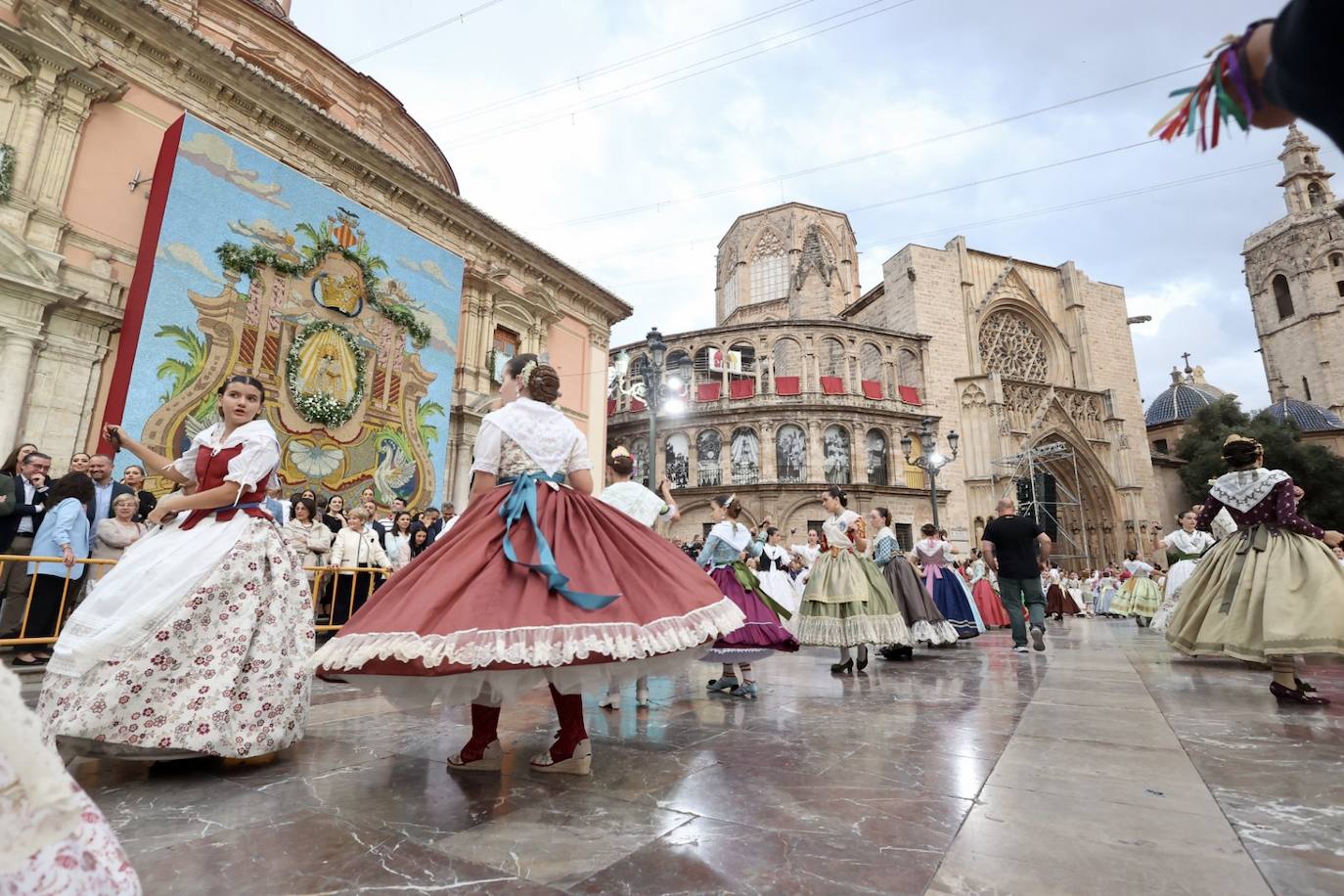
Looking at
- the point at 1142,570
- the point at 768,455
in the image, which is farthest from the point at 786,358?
the point at 1142,570

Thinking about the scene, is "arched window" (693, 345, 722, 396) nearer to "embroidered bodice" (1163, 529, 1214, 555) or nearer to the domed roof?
"embroidered bodice" (1163, 529, 1214, 555)

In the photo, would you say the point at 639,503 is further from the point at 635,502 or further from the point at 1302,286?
the point at 1302,286

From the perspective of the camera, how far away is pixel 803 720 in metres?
3.78

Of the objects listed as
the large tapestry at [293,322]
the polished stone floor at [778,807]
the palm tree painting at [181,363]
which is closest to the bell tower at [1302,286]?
the polished stone floor at [778,807]

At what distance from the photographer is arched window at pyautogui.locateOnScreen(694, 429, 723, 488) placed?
27.7 m

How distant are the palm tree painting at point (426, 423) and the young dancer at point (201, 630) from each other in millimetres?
11077

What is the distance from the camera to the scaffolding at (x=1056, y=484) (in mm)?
28062

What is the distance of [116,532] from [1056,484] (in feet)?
115

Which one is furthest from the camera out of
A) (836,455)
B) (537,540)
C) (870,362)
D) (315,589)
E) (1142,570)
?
(870,362)

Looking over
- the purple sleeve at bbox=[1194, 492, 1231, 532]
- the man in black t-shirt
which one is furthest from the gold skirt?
the man in black t-shirt

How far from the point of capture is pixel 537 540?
2.66 metres

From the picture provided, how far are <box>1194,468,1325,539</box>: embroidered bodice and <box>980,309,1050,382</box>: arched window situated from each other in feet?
93.7

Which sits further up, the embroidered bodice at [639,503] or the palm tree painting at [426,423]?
the palm tree painting at [426,423]

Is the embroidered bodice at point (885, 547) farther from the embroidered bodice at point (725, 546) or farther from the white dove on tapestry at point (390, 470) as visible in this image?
the white dove on tapestry at point (390, 470)
